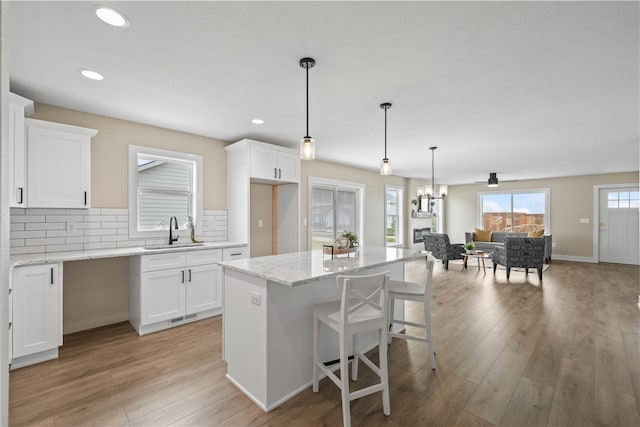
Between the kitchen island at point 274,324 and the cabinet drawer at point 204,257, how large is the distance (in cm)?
140

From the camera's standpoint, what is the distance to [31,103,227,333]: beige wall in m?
3.31

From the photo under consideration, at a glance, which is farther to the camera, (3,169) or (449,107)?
(449,107)

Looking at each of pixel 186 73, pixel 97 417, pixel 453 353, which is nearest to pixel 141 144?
pixel 186 73

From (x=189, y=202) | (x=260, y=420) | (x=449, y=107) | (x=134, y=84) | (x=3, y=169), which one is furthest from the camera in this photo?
(x=189, y=202)

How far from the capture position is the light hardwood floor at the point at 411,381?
1.97 metres

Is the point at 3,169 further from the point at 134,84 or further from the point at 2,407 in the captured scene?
the point at 134,84

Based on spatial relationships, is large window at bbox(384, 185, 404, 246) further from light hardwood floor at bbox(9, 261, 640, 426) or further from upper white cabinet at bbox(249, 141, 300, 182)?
light hardwood floor at bbox(9, 261, 640, 426)

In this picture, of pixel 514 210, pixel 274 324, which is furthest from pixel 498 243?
pixel 274 324

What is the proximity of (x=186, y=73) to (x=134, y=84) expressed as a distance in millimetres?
594

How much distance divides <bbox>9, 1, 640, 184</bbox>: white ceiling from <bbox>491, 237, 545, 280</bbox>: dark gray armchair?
2398mm

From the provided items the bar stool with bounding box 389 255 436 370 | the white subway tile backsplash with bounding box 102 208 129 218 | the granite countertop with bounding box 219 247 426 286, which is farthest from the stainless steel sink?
the bar stool with bounding box 389 255 436 370

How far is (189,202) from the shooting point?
14.0 feet

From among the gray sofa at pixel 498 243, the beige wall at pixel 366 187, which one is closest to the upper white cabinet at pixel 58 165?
the beige wall at pixel 366 187

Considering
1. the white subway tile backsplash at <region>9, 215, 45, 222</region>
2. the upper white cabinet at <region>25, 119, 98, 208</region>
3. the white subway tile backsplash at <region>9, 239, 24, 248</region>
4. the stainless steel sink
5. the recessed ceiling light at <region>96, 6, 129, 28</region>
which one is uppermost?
the recessed ceiling light at <region>96, 6, 129, 28</region>
